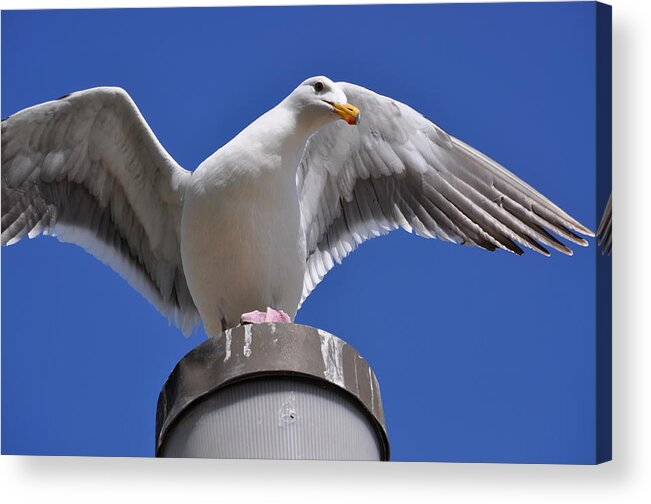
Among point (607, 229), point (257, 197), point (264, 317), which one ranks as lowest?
point (264, 317)

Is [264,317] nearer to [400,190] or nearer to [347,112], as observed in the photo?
[347,112]

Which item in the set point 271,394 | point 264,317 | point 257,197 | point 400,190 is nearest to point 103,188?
point 257,197

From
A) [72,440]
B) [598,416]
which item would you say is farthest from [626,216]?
[72,440]

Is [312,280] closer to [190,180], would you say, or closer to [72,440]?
[190,180]

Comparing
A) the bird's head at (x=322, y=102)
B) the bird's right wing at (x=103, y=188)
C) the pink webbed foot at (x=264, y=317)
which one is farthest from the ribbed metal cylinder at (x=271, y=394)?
the bird's right wing at (x=103, y=188)

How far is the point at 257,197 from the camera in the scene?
6.76 metres

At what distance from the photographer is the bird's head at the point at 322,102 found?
266 inches

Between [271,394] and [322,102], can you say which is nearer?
[271,394]

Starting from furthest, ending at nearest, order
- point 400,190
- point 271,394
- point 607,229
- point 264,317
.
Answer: point 400,190 < point 264,317 < point 607,229 < point 271,394

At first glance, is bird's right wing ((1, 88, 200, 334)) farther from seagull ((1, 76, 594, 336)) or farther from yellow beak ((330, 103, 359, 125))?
yellow beak ((330, 103, 359, 125))

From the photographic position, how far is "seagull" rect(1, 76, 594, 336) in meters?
6.79

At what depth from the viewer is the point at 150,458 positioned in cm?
660

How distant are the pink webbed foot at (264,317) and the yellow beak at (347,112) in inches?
30.2

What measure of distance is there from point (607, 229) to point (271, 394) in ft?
4.43
